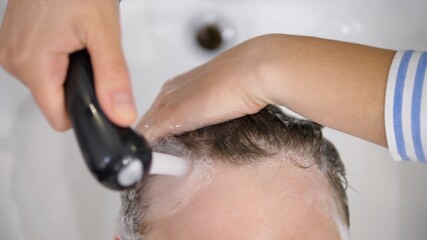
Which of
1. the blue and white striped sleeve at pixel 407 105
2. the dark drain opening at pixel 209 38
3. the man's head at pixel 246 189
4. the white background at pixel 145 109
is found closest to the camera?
the blue and white striped sleeve at pixel 407 105

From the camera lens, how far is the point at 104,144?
525 millimetres

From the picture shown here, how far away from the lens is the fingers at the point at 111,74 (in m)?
0.56

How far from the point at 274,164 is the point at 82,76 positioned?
0.37 m

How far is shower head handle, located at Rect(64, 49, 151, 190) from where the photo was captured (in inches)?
20.7

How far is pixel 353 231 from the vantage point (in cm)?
148

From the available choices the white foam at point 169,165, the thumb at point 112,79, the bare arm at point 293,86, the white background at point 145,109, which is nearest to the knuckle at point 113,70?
the thumb at point 112,79

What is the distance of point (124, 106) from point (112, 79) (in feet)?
0.12

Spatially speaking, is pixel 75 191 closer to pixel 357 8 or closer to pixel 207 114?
pixel 207 114

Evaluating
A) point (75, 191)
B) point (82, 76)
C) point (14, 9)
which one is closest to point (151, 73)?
point (75, 191)

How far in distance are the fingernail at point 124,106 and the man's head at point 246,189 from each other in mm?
282

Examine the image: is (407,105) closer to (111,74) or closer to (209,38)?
(111,74)

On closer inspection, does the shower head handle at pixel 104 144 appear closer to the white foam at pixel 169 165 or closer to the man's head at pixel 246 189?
the white foam at pixel 169 165

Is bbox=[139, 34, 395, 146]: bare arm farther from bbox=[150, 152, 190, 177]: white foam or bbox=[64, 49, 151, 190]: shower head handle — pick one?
bbox=[64, 49, 151, 190]: shower head handle

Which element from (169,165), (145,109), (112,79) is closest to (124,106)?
(112,79)
